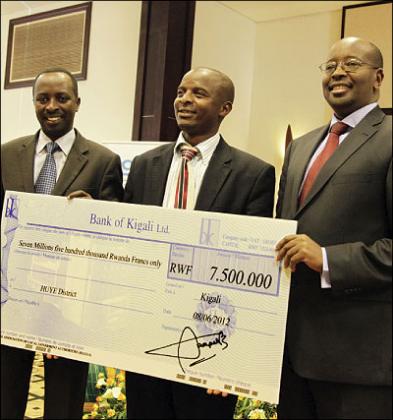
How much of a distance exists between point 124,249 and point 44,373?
58 cm

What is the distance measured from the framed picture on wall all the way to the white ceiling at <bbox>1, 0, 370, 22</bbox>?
11cm

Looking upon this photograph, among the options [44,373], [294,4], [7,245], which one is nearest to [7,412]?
[44,373]

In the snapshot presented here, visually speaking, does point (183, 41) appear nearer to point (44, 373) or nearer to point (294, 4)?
point (294, 4)

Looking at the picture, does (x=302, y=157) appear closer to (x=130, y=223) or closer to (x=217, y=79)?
(x=217, y=79)

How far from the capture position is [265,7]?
5.68 m

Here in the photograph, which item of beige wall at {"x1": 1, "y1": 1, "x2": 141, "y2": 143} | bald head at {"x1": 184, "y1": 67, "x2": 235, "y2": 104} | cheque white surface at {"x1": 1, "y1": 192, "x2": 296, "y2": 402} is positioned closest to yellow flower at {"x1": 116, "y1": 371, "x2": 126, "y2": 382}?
cheque white surface at {"x1": 1, "y1": 192, "x2": 296, "y2": 402}

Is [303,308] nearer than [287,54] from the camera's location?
Yes

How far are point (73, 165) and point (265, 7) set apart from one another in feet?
13.3

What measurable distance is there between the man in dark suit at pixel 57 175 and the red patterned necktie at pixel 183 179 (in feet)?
0.98

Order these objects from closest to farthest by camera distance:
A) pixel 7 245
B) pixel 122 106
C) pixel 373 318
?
pixel 373 318 < pixel 7 245 < pixel 122 106

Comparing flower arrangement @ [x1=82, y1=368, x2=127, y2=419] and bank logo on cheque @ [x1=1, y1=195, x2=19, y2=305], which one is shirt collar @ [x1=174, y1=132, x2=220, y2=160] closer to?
bank logo on cheque @ [x1=1, y1=195, x2=19, y2=305]

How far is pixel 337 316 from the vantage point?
5.42 ft

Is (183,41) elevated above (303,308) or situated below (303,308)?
above

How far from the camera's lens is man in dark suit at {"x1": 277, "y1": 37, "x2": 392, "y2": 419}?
1.59 metres
